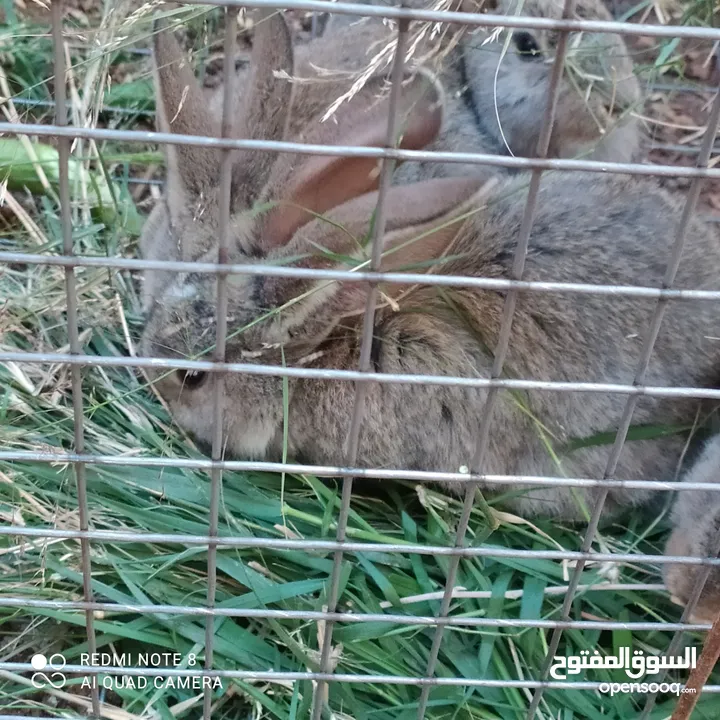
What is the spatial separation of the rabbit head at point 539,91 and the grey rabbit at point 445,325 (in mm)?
215

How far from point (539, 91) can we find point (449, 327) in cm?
79

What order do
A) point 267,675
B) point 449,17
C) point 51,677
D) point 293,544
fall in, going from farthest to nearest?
Answer: point 51,677, point 267,675, point 293,544, point 449,17

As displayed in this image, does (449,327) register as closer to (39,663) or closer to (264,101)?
(264,101)

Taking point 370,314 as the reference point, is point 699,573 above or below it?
below

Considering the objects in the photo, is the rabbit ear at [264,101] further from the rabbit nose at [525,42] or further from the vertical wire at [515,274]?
the vertical wire at [515,274]

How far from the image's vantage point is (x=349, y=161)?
4.89 feet

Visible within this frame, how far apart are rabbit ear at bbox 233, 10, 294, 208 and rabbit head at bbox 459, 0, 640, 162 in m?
0.50

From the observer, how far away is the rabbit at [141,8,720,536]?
1.73 metres

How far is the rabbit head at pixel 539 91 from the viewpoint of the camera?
2.08 meters

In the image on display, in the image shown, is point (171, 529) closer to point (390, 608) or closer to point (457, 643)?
point (390, 608)

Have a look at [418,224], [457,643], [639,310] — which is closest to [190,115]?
[418,224]

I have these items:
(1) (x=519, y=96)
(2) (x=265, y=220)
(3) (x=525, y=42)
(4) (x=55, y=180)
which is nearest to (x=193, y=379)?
(2) (x=265, y=220)

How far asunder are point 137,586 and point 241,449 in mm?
492

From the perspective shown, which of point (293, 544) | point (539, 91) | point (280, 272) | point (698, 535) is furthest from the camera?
point (539, 91)
